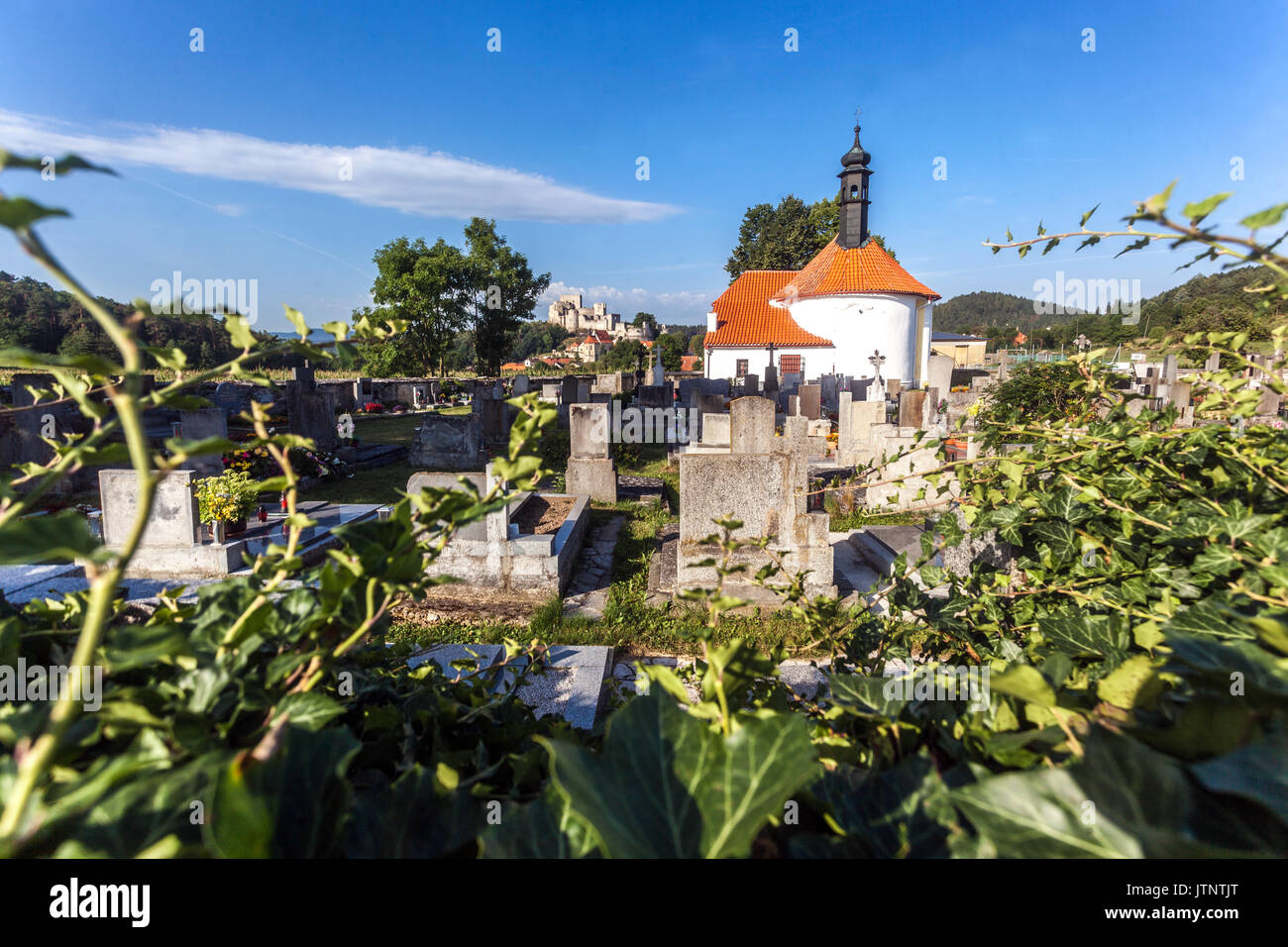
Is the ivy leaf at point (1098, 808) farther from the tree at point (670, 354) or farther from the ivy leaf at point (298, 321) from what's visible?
the tree at point (670, 354)

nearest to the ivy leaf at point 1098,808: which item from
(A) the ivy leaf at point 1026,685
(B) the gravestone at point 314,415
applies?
(A) the ivy leaf at point 1026,685

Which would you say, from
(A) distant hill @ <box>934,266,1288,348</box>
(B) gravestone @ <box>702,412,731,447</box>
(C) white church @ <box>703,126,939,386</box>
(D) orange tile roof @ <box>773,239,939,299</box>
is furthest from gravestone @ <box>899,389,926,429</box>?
(D) orange tile roof @ <box>773,239,939,299</box>

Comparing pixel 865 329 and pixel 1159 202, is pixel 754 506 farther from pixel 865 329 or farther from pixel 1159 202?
pixel 865 329

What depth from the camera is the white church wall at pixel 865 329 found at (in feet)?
109

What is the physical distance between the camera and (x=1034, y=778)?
0.57 m

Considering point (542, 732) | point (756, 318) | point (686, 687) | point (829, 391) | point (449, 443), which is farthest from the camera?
point (756, 318)

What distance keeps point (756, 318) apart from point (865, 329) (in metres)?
6.06

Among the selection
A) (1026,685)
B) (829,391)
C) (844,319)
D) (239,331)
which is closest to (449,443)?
(239,331)

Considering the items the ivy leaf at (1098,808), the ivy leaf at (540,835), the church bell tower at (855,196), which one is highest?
the church bell tower at (855,196)

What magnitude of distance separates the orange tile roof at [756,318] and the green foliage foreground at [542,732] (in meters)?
33.8

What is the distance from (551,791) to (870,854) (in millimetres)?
339

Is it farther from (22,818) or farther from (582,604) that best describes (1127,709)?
(582,604)

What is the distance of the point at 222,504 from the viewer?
6641 millimetres

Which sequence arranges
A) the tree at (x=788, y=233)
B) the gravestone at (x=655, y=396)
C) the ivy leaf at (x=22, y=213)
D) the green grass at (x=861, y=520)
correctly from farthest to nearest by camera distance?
the tree at (x=788, y=233)
the gravestone at (x=655, y=396)
the green grass at (x=861, y=520)
the ivy leaf at (x=22, y=213)
